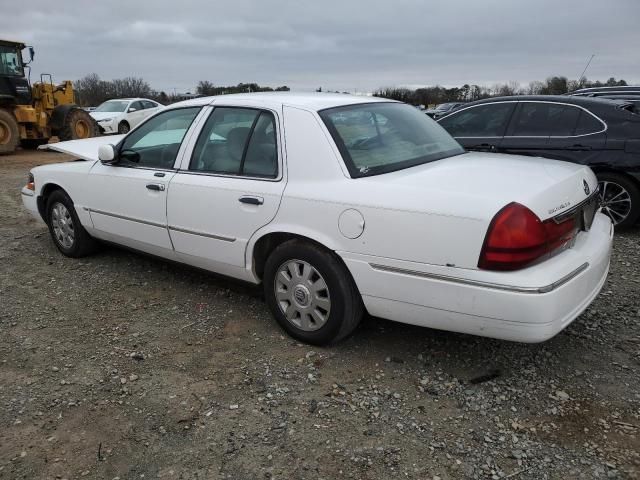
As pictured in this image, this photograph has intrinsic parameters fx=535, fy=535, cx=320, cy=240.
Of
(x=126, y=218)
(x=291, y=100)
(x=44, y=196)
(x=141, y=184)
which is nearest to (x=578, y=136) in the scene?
(x=291, y=100)

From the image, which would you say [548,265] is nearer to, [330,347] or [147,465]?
[330,347]

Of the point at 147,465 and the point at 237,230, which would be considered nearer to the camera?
the point at 147,465

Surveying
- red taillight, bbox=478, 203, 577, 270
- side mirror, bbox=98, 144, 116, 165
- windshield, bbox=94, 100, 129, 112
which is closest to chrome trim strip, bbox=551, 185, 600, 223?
red taillight, bbox=478, 203, 577, 270

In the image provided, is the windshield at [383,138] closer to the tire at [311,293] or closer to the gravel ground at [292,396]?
the tire at [311,293]

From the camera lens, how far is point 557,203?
2.79 meters

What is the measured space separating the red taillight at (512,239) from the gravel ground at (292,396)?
2.64 ft

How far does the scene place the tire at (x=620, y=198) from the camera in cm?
574

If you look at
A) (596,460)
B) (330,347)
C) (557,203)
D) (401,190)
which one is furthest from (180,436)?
(557,203)

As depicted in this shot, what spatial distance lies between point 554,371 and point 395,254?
1.22 meters

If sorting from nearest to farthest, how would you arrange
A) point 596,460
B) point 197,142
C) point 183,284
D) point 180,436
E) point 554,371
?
point 596,460 → point 180,436 → point 554,371 → point 197,142 → point 183,284

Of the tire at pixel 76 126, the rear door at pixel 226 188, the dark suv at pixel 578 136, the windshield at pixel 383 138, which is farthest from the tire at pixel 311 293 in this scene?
the tire at pixel 76 126

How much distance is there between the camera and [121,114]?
20.5 metres

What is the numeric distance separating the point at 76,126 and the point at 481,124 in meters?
13.9

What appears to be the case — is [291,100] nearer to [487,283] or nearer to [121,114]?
[487,283]
